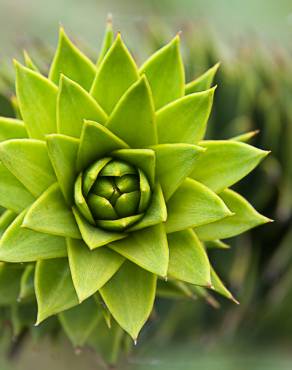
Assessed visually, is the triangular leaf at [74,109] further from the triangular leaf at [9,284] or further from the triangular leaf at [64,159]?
the triangular leaf at [9,284]

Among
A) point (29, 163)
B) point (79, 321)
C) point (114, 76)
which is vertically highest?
point (114, 76)

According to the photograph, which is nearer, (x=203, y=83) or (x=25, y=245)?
(x=25, y=245)

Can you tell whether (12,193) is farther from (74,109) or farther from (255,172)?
(255,172)

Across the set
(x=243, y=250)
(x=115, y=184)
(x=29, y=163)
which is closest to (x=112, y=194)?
(x=115, y=184)

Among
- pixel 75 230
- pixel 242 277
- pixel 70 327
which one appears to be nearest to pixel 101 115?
pixel 75 230

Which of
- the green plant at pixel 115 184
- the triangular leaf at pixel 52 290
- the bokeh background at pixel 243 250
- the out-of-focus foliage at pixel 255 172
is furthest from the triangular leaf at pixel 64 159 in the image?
the out-of-focus foliage at pixel 255 172

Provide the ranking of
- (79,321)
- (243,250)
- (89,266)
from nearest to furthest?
(89,266)
(79,321)
(243,250)

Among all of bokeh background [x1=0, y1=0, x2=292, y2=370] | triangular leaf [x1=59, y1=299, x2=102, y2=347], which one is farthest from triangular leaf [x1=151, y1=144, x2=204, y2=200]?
bokeh background [x1=0, y1=0, x2=292, y2=370]

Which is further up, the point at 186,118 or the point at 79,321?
the point at 186,118
